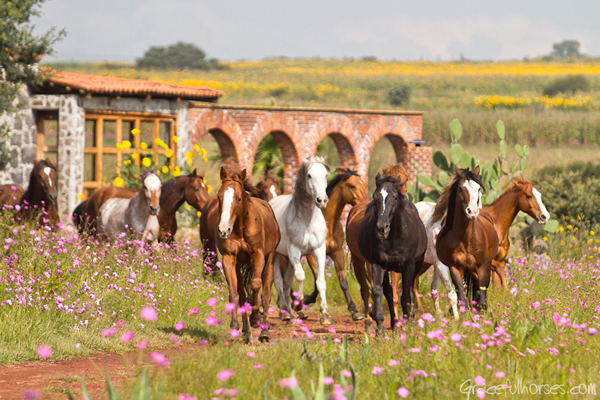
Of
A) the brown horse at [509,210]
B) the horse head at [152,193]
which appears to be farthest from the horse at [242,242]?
the brown horse at [509,210]

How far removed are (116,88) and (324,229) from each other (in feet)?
26.2

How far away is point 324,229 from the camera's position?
31.0ft

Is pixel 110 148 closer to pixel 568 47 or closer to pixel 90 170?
pixel 90 170

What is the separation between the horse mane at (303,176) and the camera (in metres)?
8.80

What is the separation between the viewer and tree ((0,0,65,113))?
11.8m

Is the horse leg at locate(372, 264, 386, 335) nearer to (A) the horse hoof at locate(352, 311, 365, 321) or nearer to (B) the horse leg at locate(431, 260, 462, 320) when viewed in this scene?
(B) the horse leg at locate(431, 260, 462, 320)

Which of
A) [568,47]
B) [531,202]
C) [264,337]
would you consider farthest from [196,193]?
[568,47]

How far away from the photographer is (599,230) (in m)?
15.3

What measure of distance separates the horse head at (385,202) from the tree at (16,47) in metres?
7.08

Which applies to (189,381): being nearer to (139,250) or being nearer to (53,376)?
(53,376)

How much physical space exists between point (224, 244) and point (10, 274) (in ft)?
7.67

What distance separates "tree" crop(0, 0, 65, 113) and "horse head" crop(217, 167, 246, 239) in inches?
238

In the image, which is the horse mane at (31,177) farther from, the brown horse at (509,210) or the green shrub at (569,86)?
the green shrub at (569,86)

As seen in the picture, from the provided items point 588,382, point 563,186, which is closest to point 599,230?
point 563,186
